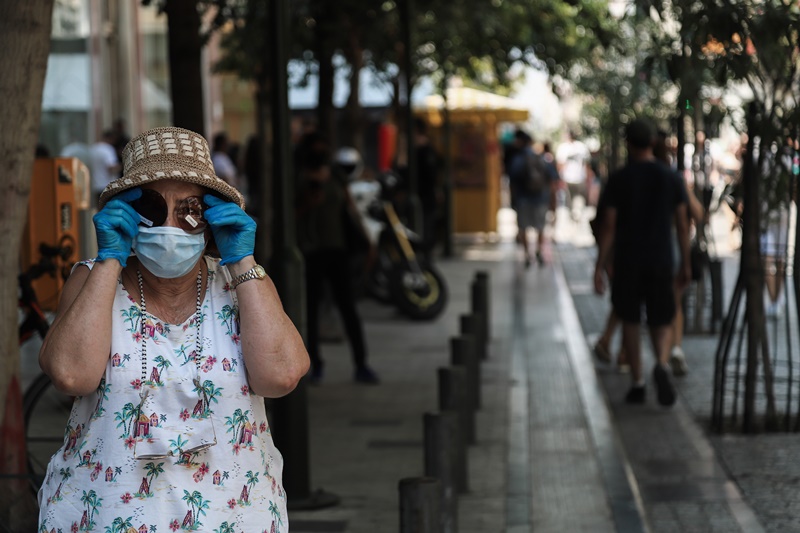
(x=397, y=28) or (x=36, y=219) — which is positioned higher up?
(x=397, y=28)

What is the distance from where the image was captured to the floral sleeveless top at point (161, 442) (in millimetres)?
3207

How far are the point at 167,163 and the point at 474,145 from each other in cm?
2380

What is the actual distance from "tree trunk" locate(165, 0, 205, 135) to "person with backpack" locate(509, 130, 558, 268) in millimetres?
12264

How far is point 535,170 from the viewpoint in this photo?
20391 millimetres

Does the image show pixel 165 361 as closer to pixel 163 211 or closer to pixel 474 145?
pixel 163 211

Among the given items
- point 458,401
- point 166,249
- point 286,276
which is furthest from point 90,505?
point 458,401

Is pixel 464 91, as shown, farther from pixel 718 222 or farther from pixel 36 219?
pixel 36 219

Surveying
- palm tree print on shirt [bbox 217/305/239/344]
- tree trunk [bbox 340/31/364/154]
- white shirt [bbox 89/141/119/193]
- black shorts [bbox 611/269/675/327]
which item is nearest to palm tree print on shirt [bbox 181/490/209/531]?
palm tree print on shirt [bbox 217/305/239/344]

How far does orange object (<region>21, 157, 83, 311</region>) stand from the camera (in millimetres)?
6617

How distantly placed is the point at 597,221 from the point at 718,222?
22.1 m

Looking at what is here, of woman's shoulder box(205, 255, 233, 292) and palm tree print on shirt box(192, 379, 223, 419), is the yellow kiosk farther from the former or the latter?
palm tree print on shirt box(192, 379, 223, 419)

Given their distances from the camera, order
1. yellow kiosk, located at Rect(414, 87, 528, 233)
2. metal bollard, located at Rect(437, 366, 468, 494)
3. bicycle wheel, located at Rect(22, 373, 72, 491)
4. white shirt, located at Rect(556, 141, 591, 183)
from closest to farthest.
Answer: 1. bicycle wheel, located at Rect(22, 373, 72, 491)
2. metal bollard, located at Rect(437, 366, 468, 494)
3. yellow kiosk, located at Rect(414, 87, 528, 233)
4. white shirt, located at Rect(556, 141, 591, 183)

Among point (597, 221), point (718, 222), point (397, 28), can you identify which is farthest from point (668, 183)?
point (718, 222)

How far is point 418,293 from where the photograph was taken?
14695mm
